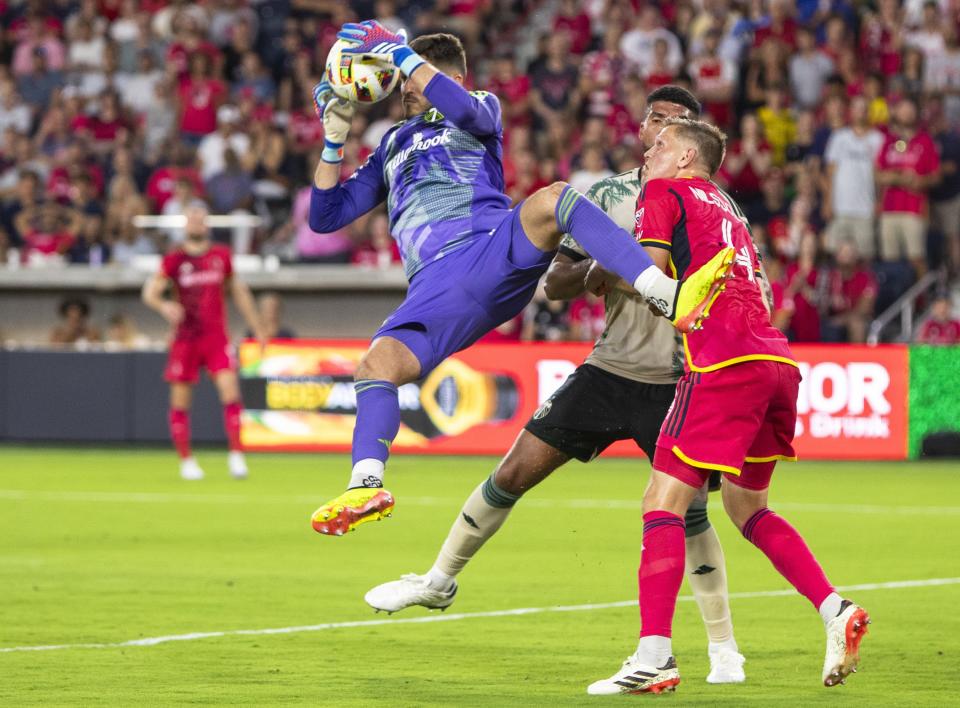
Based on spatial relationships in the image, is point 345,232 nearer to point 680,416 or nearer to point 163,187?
point 163,187

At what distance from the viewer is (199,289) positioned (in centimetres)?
1694

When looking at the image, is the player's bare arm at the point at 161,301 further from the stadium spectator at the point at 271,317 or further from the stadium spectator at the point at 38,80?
the stadium spectator at the point at 38,80

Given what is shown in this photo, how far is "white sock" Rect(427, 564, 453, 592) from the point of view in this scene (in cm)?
738

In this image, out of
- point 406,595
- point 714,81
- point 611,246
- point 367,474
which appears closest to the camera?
point 611,246

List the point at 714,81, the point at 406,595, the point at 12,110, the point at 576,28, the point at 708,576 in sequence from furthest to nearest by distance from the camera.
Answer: the point at 12,110
the point at 576,28
the point at 714,81
the point at 406,595
the point at 708,576

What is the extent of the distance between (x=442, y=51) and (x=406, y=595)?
7.67 feet

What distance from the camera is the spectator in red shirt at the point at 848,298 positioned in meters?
19.6

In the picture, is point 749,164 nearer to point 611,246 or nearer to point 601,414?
point 601,414

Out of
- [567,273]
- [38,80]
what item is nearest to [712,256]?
[567,273]

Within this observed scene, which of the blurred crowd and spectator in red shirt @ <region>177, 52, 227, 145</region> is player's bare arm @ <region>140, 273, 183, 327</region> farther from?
spectator in red shirt @ <region>177, 52, 227, 145</region>

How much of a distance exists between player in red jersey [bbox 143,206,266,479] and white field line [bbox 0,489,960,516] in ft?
5.25

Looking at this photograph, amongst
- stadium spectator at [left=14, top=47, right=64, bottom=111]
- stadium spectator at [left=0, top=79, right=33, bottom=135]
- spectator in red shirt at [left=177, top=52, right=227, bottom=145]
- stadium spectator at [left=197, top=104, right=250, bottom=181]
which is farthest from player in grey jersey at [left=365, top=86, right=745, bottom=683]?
stadium spectator at [left=14, top=47, right=64, bottom=111]

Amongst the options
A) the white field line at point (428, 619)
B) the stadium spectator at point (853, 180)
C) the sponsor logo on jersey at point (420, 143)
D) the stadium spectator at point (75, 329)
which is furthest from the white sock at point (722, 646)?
the stadium spectator at point (75, 329)

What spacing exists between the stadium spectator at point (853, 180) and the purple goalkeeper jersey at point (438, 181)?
43.7 ft
